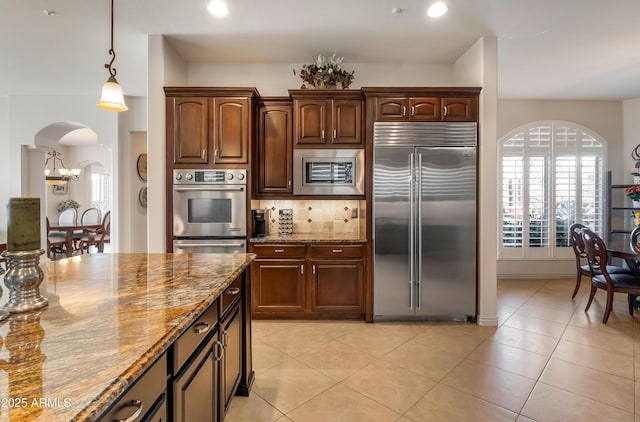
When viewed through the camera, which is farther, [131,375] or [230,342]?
[230,342]

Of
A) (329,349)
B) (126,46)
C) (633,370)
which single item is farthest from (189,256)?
(633,370)

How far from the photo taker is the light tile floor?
77.4 inches

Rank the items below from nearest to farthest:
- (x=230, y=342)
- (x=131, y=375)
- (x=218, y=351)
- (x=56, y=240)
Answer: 1. (x=131, y=375)
2. (x=218, y=351)
3. (x=230, y=342)
4. (x=56, y=240)

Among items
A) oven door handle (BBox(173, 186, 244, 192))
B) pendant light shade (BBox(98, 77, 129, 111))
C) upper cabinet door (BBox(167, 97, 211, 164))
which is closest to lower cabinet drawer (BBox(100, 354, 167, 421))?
pendant light shade (BBox(98, 77, 129, 111))

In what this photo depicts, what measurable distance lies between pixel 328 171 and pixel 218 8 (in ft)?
6.08

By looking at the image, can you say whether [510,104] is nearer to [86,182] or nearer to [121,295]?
[121,295]

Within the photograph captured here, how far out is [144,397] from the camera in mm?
897

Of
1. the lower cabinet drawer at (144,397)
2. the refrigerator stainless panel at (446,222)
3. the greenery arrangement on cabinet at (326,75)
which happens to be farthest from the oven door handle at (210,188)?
the lower cabinet drawer at (144,397)

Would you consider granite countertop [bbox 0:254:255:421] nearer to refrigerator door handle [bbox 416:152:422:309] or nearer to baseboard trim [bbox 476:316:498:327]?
refrigerator door handle [bbox 416:152:422:309]

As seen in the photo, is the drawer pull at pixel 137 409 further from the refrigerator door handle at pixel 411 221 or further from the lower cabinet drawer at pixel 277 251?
the refrigerator door handle at pixel 411 221

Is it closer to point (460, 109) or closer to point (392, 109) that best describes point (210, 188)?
point (392, 109)

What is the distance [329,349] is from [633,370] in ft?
7.72

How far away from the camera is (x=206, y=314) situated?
4.45 ft

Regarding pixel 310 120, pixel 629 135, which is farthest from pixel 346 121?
pixel 629 135
